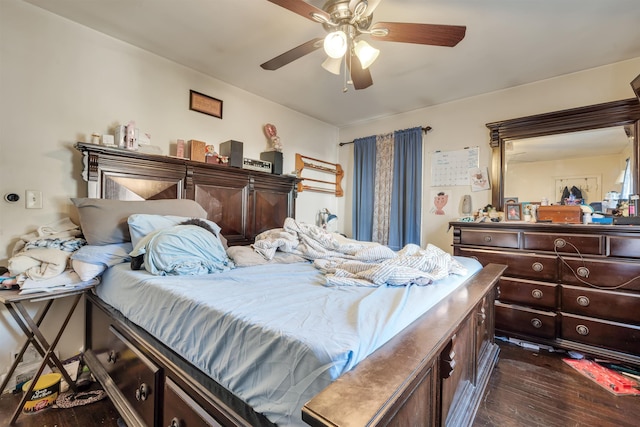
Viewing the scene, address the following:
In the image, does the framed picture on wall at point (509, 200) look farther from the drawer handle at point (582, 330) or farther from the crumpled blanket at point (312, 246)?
the crumpled blanket at point (312, 246)

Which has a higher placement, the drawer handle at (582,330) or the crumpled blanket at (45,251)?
the crumpled blanket at (45,251)

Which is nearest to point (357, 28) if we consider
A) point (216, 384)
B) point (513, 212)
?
point (216, 384)

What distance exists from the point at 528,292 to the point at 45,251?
11.1 feet

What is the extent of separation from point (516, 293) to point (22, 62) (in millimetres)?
3984

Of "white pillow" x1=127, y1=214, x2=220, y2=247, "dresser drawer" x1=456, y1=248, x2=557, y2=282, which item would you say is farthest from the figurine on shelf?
"dresser drawer" x1=456, y1=248, x2=557, y2=282

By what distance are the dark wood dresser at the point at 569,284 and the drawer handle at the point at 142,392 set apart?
259 cm

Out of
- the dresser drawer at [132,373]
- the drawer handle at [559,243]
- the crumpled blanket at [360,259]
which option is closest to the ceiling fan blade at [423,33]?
the crumpled blanket at [360,259]

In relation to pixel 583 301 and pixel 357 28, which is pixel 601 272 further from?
pixel 357 28

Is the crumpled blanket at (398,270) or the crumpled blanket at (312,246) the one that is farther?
the crumpled blanket at (312,246)

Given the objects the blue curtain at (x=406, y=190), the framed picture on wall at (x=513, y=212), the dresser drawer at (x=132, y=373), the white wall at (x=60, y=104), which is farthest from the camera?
the blue curtain at (x=406, y=190)

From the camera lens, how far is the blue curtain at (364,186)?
372 centimetres

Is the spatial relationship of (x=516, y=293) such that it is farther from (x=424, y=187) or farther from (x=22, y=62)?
(x=22, y=62)

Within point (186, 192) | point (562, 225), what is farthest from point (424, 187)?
point (186, 192)

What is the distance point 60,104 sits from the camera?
190 cm
